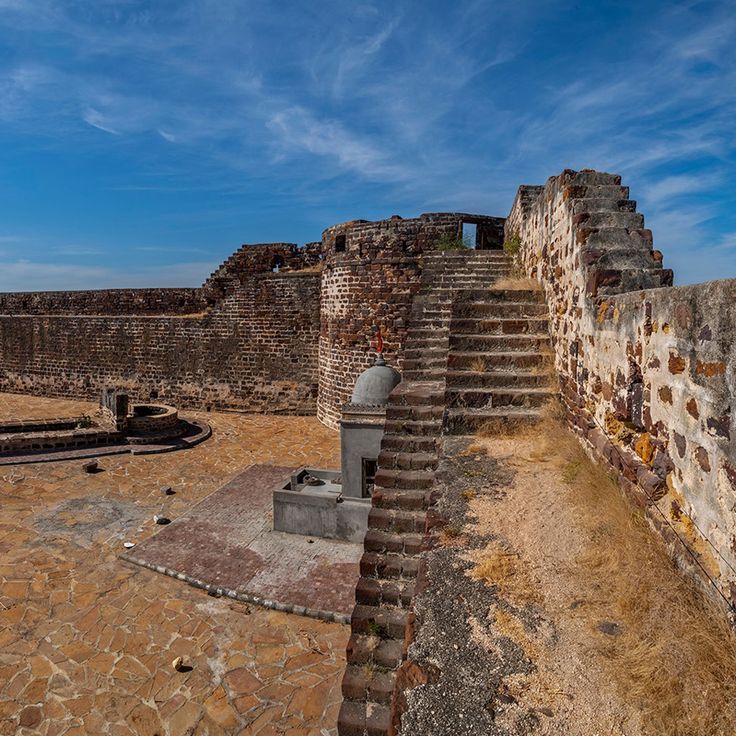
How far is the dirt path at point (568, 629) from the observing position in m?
1.91

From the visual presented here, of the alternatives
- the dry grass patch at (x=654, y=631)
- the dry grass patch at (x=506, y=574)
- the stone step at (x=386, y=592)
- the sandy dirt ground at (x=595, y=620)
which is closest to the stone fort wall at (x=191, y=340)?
the stone step at (x=386, y=592)

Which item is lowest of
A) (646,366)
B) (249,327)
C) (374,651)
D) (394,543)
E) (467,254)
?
(374,651)

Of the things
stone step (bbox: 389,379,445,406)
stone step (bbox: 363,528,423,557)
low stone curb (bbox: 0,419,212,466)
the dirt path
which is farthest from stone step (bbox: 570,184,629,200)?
low stone curb (bbox: 0,419,212,466)

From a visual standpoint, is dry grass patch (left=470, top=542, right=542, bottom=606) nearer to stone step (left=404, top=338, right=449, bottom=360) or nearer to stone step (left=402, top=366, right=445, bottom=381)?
stone step (left=402, top=366, right=445, bottom=381)

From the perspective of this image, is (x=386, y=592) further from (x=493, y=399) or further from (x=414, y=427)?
(x=493, y=399)

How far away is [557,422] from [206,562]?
4807mm

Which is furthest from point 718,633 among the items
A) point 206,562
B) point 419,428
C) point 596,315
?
point 206,562

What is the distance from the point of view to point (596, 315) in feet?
13.8

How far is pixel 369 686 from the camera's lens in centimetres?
339

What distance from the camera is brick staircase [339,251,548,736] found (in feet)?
11.4

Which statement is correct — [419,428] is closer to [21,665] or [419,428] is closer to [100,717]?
[100,717]

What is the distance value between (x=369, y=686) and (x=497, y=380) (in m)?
3.15

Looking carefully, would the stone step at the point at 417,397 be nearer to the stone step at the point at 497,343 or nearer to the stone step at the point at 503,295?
the stone step at the point at 497,343

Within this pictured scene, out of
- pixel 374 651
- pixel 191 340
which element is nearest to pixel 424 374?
pixel 374 651
